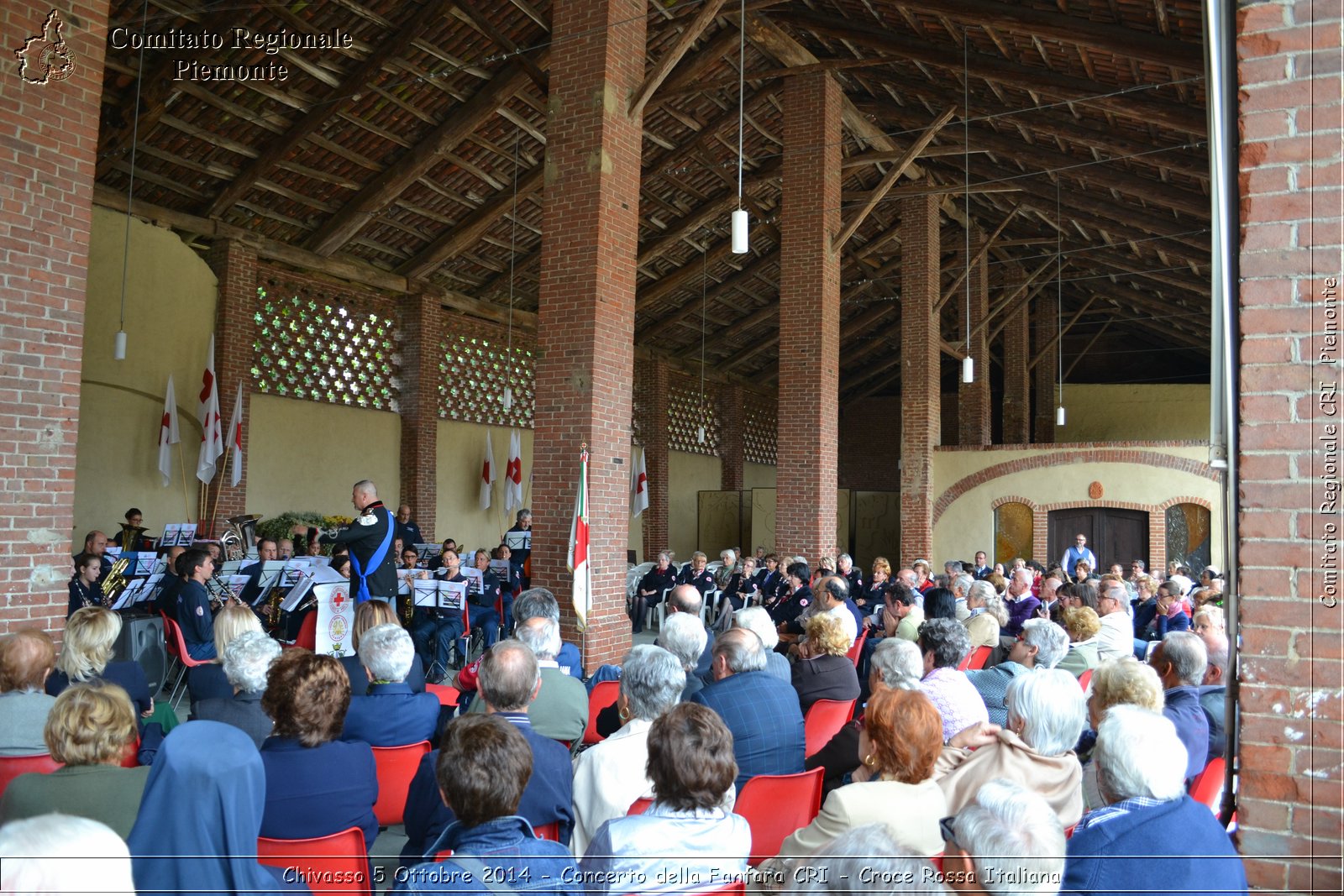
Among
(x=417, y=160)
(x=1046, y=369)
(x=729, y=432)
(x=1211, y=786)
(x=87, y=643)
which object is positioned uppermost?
(x=417, y=160)

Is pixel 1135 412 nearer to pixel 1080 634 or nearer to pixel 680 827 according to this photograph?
pixel 1080 634

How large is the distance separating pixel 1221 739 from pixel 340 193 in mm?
13457

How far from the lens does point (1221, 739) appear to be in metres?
3.88

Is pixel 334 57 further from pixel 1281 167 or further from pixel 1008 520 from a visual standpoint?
pixel 1008 520

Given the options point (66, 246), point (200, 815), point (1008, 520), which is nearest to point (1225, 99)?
point (200, 815)

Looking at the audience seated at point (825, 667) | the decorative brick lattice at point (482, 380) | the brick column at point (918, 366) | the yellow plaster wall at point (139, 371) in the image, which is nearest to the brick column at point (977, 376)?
the brick column at point (918, 366)

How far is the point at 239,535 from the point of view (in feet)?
42.9

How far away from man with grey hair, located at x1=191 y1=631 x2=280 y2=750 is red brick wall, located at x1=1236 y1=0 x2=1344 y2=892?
10.7ft

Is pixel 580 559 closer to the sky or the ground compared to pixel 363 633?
closer to the sky

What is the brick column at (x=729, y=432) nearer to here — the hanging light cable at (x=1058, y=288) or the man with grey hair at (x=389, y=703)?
the hanging light cable at (x=1058, y=288)

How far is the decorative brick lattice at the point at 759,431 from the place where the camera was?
26.0 meters

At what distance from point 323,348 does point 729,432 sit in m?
12.0

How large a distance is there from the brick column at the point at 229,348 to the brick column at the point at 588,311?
690 centimetres

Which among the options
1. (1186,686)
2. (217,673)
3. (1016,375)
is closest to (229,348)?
(217,673)
